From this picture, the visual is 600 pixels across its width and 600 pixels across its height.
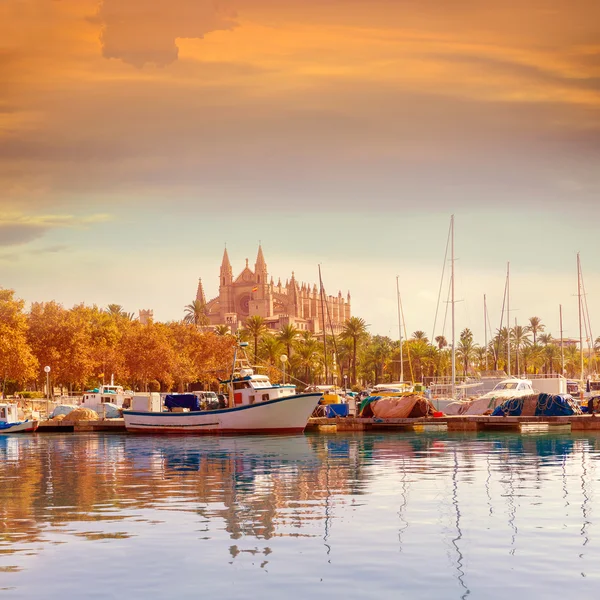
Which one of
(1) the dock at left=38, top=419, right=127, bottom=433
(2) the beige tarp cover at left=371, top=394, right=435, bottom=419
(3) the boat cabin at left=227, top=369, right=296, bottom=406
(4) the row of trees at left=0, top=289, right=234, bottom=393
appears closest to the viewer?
(3) the boat cabin at left=227, top=369, right=296, bottom=406

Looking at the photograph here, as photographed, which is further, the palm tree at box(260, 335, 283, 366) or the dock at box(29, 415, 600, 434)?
the palm tree at box(260, 335, 283, 366)

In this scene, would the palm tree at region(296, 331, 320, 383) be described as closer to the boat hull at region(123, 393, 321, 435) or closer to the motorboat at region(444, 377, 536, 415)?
the motorboat at region(444, 377, 536, 415)

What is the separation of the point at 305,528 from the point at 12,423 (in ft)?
177

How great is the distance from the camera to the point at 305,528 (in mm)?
19906

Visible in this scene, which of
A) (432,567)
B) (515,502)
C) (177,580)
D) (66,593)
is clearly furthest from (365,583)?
(515,502)

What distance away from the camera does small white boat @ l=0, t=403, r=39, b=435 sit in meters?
68.6

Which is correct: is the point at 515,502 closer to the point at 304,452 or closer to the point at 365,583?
the point at 365,583

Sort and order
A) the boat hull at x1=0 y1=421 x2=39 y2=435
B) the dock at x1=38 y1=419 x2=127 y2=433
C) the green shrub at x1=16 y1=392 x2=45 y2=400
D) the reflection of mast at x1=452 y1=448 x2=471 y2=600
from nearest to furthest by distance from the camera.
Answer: the reflection of mast at x1=452 y1=448 x2=471 y2=600 < the boat hull at x1=0 y1=421 x2=39 y2=435 < the dock at x1=38 y1=419 x2=127 y2=433 < the green shrub at x1=16 y1=392 x2=45 y2=400

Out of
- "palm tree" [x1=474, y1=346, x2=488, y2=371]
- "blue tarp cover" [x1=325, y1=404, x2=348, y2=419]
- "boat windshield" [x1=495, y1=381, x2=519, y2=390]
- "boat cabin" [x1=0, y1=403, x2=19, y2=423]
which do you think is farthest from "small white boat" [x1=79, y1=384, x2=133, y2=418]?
"palm tree" [x1=474, y1=346, x2=488, y2=371]

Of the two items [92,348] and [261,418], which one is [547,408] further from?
[92,348]

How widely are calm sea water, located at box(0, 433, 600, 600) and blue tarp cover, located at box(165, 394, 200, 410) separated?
2733 cm

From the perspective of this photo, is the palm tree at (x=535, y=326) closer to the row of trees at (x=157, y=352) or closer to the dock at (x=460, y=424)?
the row of trees at (x=157, y=352)

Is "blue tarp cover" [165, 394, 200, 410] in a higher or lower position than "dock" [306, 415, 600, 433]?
higher

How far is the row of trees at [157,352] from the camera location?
278ft
